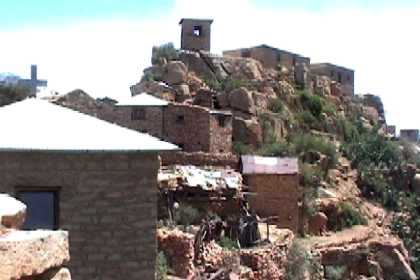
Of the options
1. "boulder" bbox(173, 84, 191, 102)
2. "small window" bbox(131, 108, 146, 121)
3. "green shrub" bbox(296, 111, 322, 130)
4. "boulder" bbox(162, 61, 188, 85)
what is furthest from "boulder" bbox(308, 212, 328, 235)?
"green shrub" bbox(296, 111, 322, 130)

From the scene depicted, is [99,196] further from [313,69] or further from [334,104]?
[313,69]

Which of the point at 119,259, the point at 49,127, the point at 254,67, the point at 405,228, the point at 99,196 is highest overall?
the point at 254,67

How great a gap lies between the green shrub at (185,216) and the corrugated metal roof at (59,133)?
12.8 metres

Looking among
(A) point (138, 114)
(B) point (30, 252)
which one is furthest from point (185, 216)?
(B) point (30, 252)

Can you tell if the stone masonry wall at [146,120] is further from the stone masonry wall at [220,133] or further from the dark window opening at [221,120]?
the dark window opening at [221,120]

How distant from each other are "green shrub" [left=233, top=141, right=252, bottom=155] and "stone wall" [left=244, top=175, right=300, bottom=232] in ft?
16.2

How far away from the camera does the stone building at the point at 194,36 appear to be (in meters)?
43.0

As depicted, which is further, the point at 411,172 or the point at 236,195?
the point at 411,172

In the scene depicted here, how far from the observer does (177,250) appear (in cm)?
1734

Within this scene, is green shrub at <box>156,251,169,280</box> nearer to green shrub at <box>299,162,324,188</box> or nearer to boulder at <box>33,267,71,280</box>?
boulder at <box>33,267,71,280</box>

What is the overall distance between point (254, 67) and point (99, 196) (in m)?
35.3

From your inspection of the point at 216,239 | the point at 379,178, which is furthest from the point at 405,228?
the point at 216,239

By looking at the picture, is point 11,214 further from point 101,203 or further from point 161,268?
point 161,268

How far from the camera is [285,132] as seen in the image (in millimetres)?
38062
